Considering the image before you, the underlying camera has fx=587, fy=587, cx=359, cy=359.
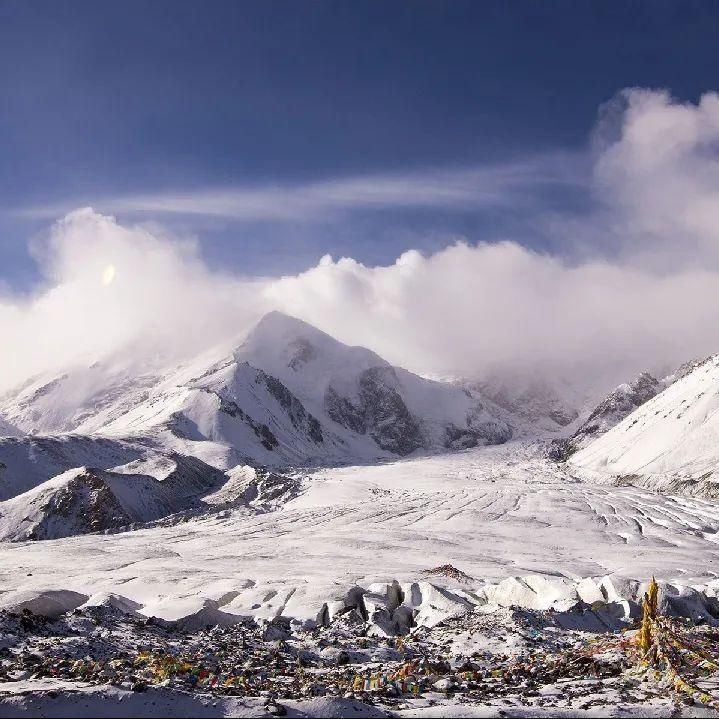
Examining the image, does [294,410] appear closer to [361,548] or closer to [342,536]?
[342,536]

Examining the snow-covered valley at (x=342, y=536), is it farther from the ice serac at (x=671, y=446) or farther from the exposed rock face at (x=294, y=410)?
the exposed rock face at (x=294, y=410)

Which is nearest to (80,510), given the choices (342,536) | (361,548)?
(342,536)

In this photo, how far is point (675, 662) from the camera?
9.85 meters

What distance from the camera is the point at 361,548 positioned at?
131 feet

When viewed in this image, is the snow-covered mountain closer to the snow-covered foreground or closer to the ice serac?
the snow-covered foreground

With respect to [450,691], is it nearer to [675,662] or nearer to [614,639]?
[675,662]

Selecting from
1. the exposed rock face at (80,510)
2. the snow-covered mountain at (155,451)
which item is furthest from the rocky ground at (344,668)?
the snow-covered mountain at (155,451)

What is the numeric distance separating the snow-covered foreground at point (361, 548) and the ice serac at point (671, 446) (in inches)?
389

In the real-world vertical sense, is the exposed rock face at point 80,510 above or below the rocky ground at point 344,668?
below

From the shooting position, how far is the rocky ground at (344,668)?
24.1ft

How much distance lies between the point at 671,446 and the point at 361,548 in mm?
80812

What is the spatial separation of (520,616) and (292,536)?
33.7m

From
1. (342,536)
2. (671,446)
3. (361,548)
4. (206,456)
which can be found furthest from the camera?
(206,456)

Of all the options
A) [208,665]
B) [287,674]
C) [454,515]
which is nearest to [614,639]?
[287,674]
